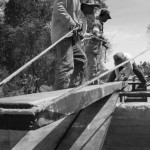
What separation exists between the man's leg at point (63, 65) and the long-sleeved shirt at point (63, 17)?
0.20 m

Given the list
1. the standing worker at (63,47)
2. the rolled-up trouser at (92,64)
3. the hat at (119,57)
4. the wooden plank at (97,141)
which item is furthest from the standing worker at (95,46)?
the wooden plank at (97,141)

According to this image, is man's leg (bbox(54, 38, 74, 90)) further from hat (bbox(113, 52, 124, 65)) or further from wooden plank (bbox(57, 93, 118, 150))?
hat (bbox(113, 52, 124, 65))

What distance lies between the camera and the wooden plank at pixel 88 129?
2436 millimetres

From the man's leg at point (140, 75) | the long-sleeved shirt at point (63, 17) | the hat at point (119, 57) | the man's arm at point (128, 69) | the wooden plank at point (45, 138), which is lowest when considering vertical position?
the wooden plank at point (45, 138)

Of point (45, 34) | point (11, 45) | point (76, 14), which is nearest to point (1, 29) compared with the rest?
point (11, 45)

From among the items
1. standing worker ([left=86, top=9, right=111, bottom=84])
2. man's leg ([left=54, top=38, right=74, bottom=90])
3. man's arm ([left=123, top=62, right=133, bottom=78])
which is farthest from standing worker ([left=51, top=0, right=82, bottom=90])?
man's arm ([left=123, top=62, right=133, bottom=78])

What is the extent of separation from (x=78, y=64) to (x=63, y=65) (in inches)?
24.1

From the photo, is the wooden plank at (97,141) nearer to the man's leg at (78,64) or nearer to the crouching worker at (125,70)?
the man's leg at (78,64)

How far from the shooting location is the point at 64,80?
3.89m

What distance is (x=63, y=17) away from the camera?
3.91 meters

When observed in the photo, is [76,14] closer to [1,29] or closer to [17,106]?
[17,106]

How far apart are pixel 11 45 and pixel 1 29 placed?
2350mm

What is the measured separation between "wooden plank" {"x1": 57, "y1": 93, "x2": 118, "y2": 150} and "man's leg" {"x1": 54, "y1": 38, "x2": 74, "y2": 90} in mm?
815

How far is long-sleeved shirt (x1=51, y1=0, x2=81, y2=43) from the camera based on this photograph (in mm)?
3910
